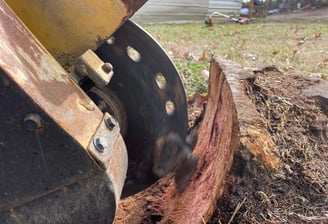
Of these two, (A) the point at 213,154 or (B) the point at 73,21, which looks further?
(A) the point at 213,154

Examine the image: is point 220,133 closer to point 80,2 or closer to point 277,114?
point 277,114

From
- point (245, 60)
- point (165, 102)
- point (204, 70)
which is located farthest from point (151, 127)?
point (245, 60)

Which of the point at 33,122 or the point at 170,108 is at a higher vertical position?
the point at 33,122

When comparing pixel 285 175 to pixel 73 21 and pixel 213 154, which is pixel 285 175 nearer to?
pixel 213 154

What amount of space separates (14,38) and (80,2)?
500mm

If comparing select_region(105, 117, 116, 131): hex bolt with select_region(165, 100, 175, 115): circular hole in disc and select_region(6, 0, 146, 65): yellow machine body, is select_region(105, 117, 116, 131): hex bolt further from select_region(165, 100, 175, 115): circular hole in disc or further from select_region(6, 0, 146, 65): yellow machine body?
select_region(165, 100, 175, 115): circular hole in disc

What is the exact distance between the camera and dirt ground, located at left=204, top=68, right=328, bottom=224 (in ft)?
5.93

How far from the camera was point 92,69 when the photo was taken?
1677 mm

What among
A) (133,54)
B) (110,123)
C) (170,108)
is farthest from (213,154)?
(110,123)

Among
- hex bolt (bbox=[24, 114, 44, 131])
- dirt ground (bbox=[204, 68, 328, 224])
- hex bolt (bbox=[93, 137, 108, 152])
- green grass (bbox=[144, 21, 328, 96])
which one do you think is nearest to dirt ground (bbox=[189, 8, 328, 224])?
dirt ground (bbox=[204, 68, 328, 224])

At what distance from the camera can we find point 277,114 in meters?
2.24

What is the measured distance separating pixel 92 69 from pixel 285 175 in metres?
0.90

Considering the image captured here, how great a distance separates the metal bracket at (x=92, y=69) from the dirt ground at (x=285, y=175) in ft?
1.94

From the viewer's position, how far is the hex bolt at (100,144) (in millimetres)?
1329
